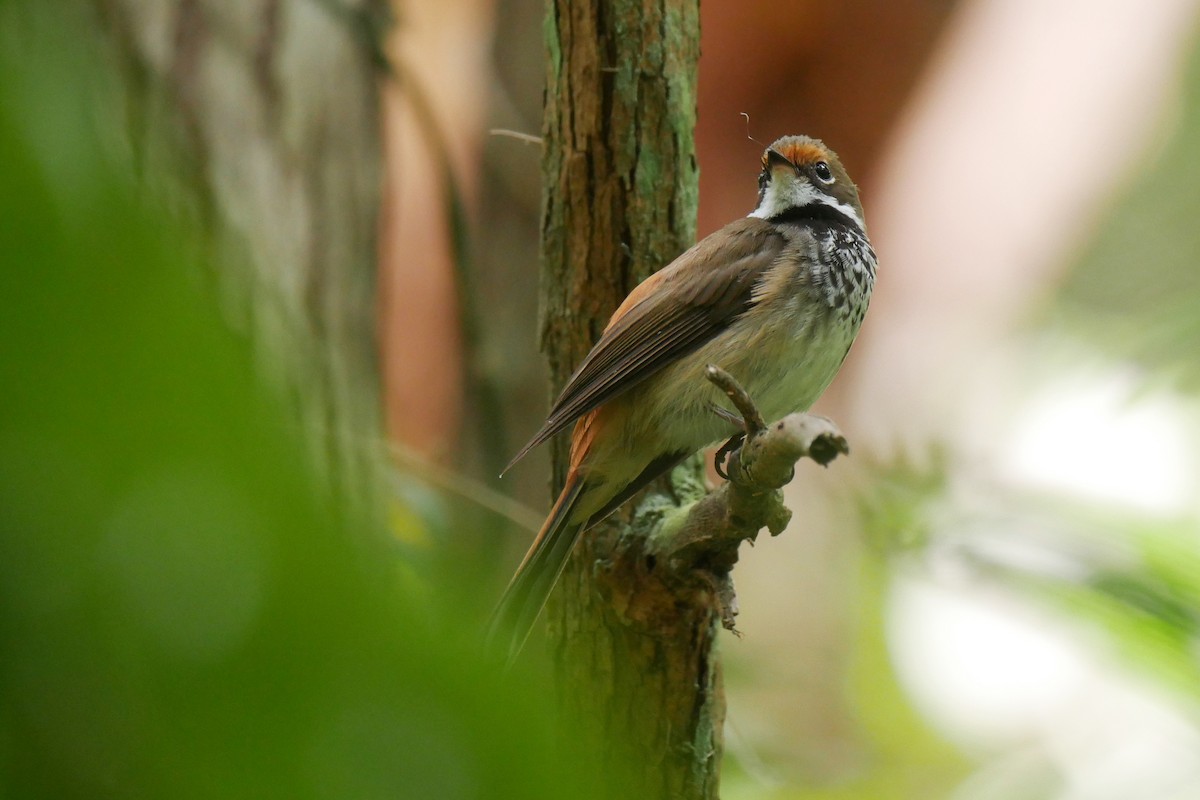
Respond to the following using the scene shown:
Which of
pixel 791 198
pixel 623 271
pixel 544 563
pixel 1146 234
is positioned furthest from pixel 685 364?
pixel 1146 234

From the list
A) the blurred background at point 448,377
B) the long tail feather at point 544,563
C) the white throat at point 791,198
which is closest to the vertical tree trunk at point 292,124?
the blurred background at point 448,377

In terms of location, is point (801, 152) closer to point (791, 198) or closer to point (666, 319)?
point (791, 198)

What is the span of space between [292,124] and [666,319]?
1605 millimetres

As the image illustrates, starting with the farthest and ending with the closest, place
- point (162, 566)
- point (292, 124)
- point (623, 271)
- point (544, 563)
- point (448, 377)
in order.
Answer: point (448, 377) → point (292, 124) → point (623, 271) → point (544, 563) → point (162, 566)

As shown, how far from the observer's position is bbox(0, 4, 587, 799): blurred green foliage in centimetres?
33

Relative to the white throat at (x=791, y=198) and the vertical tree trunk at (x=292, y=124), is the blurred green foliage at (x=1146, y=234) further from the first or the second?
the vertical tree trunk at (x=292, y=124)

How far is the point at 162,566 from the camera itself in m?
0.37

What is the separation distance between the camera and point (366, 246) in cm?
376

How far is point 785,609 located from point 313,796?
6.31 metres

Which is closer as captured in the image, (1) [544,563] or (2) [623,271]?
(1) [544,563]

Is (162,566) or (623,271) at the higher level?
(623,271)


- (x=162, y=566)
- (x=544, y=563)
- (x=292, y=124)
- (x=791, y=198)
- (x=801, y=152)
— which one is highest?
(x=292, y=124)

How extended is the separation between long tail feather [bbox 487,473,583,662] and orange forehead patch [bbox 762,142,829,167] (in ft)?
3.62

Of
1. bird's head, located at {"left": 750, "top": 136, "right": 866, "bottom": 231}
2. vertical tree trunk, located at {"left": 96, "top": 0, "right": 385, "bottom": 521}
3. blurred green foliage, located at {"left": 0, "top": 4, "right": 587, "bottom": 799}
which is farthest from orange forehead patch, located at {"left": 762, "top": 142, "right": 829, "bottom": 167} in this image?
blurred green foliage, located at {"left": 0, "top": 4, "right": 587, "bottom": 799}
